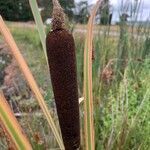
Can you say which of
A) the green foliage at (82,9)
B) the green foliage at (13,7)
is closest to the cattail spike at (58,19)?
the green foliage at (82,9)

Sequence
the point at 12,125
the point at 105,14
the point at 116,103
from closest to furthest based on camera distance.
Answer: the point at 12,125 → the point at 116,103 → the point at 105,14

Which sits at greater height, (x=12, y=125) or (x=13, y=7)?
(x=12, y=125)

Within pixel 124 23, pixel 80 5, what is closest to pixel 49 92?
pixel 124 23

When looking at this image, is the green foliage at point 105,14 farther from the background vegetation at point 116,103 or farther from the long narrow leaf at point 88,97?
Result: the long narrow leaf at point 88,97

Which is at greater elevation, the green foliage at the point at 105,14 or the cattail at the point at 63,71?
the cattail at the point at 63,71

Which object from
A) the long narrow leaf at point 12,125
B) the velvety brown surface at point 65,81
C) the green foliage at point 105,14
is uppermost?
the velvety brown surface at point 65,81

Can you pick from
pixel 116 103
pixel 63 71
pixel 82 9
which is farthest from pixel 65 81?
pixel 82 9

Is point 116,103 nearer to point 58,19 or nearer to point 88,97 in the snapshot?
point 88,97
